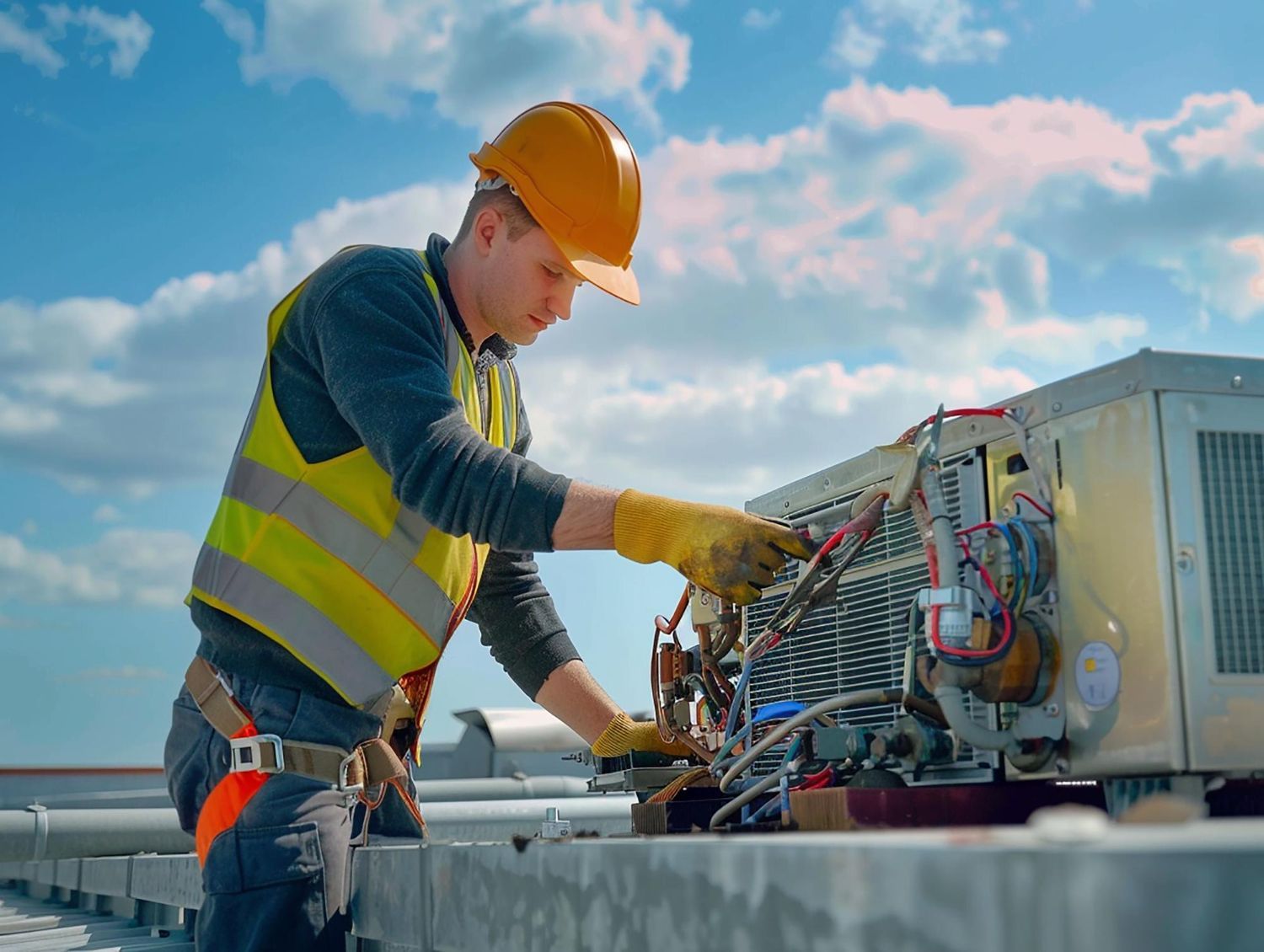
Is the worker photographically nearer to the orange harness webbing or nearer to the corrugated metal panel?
the orange harness webbing

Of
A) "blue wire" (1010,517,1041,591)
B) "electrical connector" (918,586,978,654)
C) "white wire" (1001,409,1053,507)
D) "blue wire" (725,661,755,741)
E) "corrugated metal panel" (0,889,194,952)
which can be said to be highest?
"white wire" (1001,409,1053,507)

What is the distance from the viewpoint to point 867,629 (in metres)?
2.32

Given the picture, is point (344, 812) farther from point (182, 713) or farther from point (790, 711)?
point (790, 711)

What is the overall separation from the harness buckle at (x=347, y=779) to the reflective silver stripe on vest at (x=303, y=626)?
105 mm

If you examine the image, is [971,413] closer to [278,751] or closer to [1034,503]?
[1034,503]

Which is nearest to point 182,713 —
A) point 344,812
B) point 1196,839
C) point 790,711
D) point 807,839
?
point 344,812

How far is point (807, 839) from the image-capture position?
112cm

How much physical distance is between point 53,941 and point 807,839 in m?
3.06

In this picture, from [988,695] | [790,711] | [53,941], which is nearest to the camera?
[988,695]

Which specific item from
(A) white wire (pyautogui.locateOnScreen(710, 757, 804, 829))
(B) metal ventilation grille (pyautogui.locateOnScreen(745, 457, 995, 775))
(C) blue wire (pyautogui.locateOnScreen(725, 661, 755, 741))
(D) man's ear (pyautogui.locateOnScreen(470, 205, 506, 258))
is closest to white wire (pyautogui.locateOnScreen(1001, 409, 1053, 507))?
(B) metal ventilation grille (pyautogui.locateOnScreen(745, 457, 995, 775))

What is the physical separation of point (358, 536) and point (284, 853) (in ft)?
1.94

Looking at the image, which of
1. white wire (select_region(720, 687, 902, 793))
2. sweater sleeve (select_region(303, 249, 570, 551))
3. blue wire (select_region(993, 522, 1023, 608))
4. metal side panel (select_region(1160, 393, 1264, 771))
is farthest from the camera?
sweater sleeve (select_region(303, 249, 570, 551))

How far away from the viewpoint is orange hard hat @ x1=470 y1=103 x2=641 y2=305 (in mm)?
2730

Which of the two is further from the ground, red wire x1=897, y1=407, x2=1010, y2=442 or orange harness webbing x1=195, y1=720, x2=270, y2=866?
red wire x1=897, y1=407, x2=1010, y2=442
